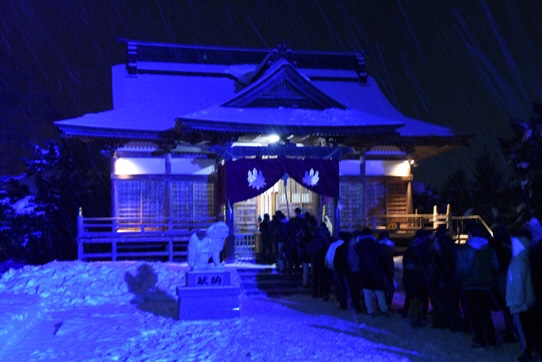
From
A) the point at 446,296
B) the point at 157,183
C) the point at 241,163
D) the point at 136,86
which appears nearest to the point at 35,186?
the point at 136,86

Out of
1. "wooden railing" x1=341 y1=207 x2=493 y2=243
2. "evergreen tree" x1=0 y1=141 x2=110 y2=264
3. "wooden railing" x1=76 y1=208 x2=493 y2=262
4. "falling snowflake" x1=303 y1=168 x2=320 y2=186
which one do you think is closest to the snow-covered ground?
"wooden railing" x1=76 y1=208 x2=493 y2=262

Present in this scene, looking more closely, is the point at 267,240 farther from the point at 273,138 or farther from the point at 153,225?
the point at 153,225

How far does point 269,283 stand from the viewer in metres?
14.3

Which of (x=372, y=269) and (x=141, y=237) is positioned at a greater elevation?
(x=141, y=237)

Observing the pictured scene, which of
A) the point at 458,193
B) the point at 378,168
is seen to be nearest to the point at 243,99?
the point at 378,168

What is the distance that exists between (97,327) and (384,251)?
5.61 meters

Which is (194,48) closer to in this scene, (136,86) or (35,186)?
(136,86)

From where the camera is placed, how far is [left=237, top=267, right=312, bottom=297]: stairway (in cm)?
1396

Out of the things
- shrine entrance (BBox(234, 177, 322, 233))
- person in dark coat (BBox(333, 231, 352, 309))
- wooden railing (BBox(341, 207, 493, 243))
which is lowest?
person in dark coat (BBox(333, 231, 352, 309))

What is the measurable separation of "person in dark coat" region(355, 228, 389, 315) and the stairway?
368 centimetres

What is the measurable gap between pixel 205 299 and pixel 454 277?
15.3 ft

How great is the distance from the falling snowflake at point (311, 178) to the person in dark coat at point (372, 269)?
680 centimetres

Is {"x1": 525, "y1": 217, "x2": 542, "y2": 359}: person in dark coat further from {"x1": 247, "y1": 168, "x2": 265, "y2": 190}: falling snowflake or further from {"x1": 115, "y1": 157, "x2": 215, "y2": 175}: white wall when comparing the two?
{"x1": 115, "y1": 157, "x2": 215, "y2": 175}: white wall

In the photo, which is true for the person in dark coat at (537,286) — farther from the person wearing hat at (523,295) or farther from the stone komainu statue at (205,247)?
the stone komainu statue at (205,247)
